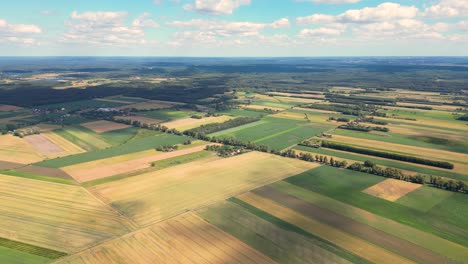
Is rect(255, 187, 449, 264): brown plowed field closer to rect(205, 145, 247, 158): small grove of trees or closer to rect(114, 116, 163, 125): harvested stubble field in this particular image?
rect(205, 145, 247, 158): small grove of trees

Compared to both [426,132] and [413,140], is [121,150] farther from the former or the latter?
[426,132]

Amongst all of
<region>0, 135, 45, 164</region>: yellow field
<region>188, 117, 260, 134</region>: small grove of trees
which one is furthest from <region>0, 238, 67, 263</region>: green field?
<region>188, 117, 260, 134</region>: small grove of trees

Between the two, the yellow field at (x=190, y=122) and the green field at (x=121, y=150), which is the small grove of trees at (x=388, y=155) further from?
the yellow field at (x=190, y=122)

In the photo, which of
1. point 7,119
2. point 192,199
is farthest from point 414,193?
point 7,119

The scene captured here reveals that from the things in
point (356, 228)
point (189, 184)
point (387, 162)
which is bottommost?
point (356, 228)

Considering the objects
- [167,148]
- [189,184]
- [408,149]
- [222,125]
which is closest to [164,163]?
[167,148]

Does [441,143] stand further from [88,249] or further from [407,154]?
[88,249]

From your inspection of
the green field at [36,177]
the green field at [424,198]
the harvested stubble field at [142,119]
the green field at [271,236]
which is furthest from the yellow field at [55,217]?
the harvested stubble field at [142,119]
